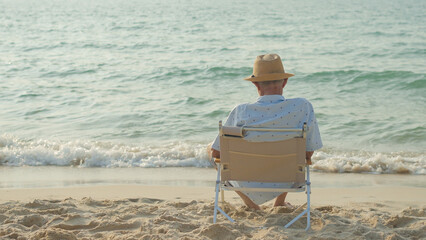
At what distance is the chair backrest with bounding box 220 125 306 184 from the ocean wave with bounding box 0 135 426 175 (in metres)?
2.77

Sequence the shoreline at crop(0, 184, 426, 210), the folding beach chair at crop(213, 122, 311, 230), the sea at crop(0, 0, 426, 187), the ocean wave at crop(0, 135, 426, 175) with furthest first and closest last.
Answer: the sea at crop(0, 0, 426, 187)
the ocean wave at crop(0, 135, 426, 175)
the shoreline at crop(0, 184, 426, 210)
the folding beach chair at crop(213, 122, 311, 230)

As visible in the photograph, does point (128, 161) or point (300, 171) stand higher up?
point (300, 171)

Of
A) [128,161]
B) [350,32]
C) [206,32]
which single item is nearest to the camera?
[128,161]

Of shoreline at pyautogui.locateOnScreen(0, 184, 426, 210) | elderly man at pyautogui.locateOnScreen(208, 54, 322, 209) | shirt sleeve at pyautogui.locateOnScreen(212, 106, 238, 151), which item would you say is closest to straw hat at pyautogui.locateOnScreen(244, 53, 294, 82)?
elderly man at pyautogui.locateOnScreen(208, 54, 322, 209)

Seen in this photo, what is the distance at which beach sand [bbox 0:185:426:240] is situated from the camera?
3.75 metres

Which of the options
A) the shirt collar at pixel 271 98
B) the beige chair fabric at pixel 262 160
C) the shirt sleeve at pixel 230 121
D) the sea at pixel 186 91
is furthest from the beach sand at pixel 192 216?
the sea at pixel 186 91

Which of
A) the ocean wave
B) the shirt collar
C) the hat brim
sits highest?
the hat brim

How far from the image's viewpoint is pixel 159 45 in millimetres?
17938

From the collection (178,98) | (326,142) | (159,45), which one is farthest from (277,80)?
(159,45)

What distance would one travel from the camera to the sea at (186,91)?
274 inches

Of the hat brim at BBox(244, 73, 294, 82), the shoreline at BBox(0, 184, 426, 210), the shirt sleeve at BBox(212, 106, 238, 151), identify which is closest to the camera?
the hat brim at BBox(244, 73, 294, 82)

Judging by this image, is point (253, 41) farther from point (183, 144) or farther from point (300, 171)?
point (300, 171)

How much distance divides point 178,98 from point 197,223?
21.8 ft

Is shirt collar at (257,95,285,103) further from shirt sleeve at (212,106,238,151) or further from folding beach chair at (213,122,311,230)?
folding beach chair at (213,122,311,230)
